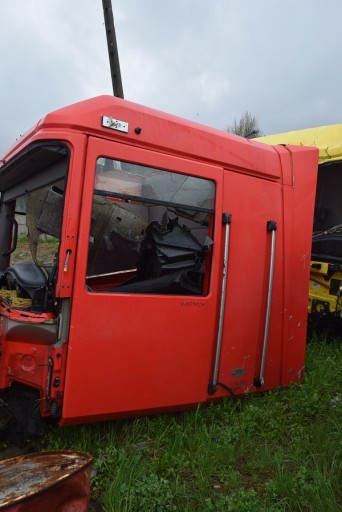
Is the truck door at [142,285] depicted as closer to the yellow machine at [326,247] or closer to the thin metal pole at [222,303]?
the thin metal pole at [222,303]

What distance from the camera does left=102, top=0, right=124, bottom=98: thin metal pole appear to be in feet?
25.7

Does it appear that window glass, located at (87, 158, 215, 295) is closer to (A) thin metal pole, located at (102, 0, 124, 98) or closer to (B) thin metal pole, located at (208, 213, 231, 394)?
(B) thin metal pole, located at (208, 213, 231, 394)

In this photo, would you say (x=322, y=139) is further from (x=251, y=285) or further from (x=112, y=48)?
(x=112, y=48)

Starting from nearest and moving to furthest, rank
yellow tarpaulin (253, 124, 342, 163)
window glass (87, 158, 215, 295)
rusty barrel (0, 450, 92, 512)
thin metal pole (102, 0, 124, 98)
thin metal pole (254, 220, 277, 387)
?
rusty barrel (0, 450, 92, 512) < window glass (87, 158, 215, 295) < thin metal pole (254, 220, 277, 387) < yellow tarpaulin (253, 124, 342, 163) < thin metal pole (102, 0, 124, 98)

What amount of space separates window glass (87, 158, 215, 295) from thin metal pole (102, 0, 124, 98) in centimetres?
550

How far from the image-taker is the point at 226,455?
2.85 m

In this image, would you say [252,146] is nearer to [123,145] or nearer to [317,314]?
[123,145]

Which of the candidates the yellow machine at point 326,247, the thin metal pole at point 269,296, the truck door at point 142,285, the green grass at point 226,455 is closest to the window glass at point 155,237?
the truck door at point 142,285

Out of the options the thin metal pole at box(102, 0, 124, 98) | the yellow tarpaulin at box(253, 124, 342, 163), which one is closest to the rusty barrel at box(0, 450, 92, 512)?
the yellow tarpaulin at box(253, 124, 342, 163)

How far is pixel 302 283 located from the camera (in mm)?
3766

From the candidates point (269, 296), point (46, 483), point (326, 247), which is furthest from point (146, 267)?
point (326, 247)

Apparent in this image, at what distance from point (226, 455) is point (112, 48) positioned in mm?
7246

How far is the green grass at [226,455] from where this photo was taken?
2.38 m

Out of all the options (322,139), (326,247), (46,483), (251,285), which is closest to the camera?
(46,483)
